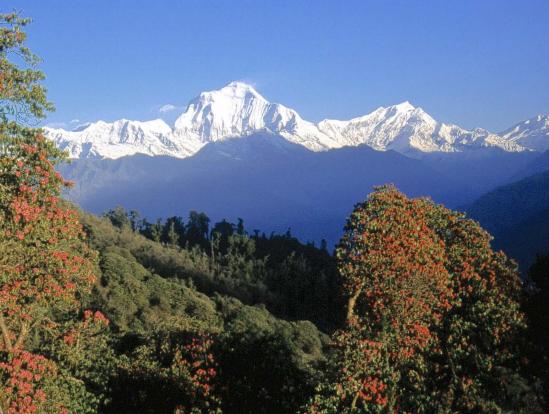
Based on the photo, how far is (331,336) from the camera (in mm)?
17875

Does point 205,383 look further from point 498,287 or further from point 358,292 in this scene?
point 498,287

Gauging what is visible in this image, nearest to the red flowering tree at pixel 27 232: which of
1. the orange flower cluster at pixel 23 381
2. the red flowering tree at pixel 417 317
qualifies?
the orange flower cluster at pixel 23 381

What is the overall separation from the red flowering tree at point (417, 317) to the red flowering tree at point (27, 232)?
8522mm

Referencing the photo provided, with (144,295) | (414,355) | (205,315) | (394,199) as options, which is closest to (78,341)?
(414,355)

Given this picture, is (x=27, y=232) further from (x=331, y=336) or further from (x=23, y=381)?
(x=331, y=336)

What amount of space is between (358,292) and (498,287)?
6.27m

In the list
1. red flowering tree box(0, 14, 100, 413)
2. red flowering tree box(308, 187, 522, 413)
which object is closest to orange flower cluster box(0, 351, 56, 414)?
red flowering tree box(0, 14, 100, 413)

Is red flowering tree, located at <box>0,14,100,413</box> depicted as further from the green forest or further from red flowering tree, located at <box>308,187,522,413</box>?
red flowering tree, located at <box>308,187,522,413</box>

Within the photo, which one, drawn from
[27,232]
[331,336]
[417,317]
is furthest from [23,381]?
[417,317]

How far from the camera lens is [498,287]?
65.8ft

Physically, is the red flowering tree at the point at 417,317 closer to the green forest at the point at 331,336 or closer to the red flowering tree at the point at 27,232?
the green forest at the point at 331,336

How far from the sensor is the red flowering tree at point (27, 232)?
1329 cm

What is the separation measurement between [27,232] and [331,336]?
1083 cm

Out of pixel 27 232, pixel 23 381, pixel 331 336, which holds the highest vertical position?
pixel 27 232
